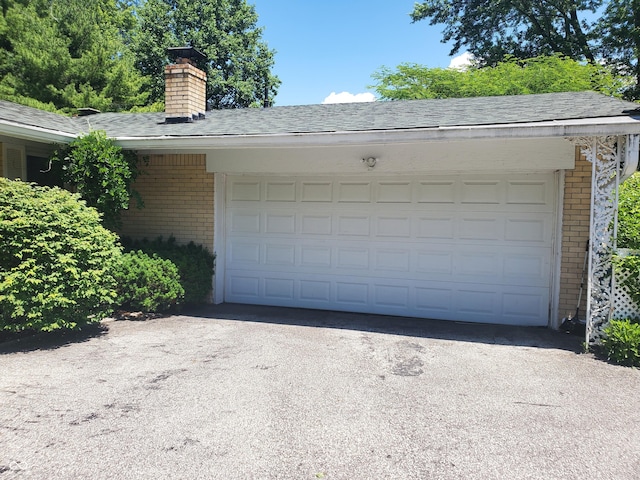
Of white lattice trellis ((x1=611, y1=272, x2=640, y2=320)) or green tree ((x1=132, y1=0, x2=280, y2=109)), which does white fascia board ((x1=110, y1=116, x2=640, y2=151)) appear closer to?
white lattice trellis ((x1=611, y1=272, x2=640, y2=320))

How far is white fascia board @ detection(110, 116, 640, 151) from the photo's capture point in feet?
17.0

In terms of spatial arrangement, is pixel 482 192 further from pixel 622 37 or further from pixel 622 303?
pixel 622 37

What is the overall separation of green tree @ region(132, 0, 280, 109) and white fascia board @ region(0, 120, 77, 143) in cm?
2023

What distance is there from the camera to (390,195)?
7543mm

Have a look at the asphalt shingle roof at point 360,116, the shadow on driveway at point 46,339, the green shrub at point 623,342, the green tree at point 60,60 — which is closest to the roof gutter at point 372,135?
the asphalt shingle roof at point 360,116

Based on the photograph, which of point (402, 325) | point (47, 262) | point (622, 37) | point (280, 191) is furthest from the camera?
point (622, 37)

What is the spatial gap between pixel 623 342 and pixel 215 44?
28.5 m

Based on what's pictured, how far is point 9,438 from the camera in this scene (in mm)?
3289

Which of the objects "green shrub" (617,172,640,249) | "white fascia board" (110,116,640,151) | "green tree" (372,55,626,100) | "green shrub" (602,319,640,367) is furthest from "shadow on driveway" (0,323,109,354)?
"green tree" (372,55,626,100)

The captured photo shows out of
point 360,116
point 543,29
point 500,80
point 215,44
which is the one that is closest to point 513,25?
point 543,29

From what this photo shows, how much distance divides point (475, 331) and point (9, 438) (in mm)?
5602

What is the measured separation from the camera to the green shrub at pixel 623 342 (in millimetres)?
5098

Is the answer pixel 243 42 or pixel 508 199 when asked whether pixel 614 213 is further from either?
pixel 243 42

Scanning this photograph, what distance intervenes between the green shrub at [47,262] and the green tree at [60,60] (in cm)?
1471
